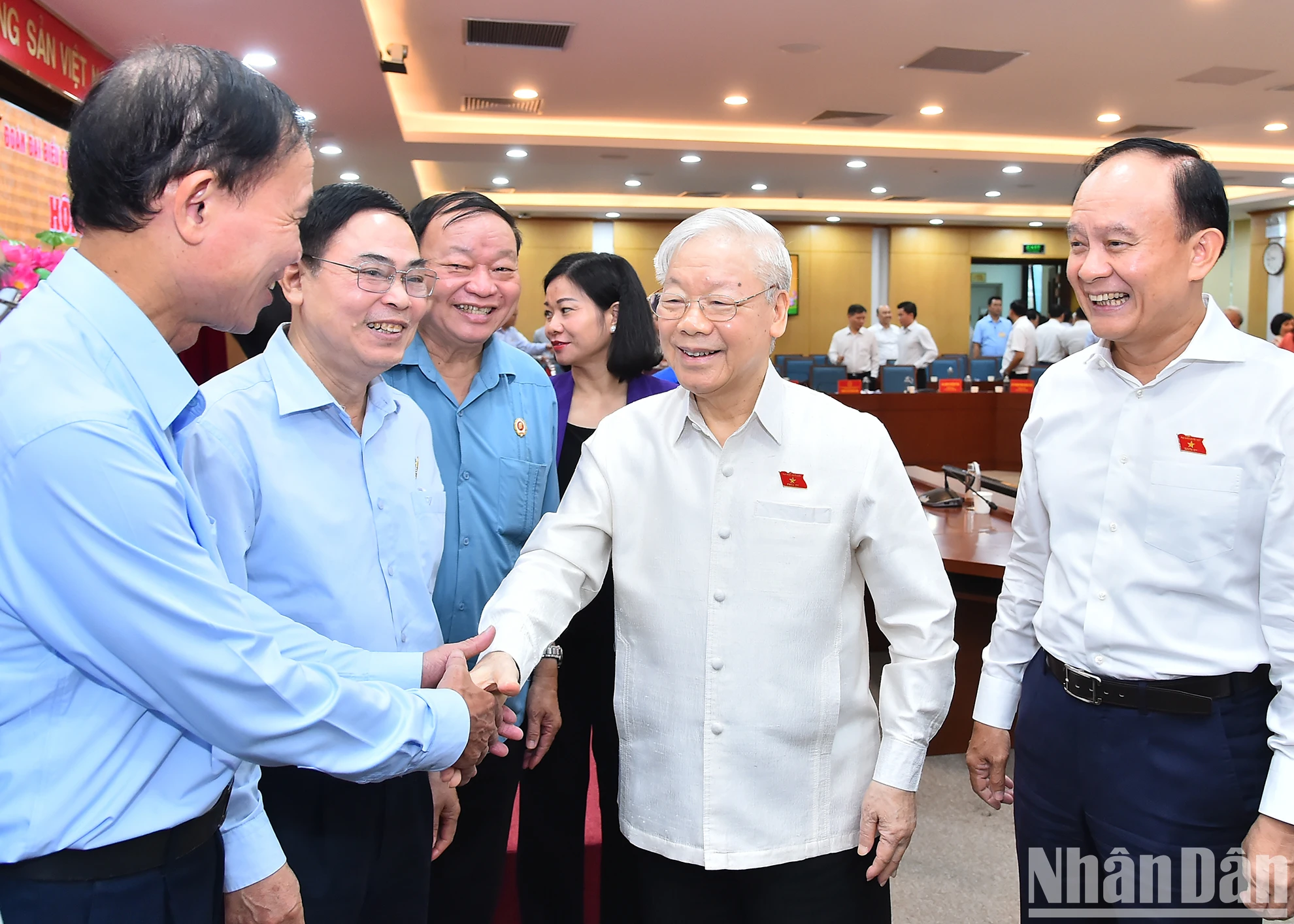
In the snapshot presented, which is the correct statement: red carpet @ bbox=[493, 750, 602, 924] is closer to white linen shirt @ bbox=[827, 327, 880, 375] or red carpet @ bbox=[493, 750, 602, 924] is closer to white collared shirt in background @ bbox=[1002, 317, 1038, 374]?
white linen shirt @ bbox=[827, 327, 880, 375]

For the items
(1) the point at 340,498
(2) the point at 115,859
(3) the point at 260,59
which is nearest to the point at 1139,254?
(1) the point at 340,498

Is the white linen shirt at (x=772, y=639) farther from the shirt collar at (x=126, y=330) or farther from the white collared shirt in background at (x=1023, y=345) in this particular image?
the white collared shirt in background at (x=1023, y=345)

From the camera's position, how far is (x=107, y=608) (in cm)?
93

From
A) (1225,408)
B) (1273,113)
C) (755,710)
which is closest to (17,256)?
(755,710)

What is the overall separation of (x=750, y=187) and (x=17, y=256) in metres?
11.8

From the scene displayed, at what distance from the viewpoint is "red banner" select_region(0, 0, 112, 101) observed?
4.50 metres

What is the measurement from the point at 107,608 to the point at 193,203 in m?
0.44

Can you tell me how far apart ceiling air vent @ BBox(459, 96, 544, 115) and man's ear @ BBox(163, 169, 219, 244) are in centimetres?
805

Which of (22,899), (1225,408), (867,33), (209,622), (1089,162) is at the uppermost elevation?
(867,33)

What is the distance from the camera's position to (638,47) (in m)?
6.96

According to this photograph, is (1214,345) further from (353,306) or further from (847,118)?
(847,118)

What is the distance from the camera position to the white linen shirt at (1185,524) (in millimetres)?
1482

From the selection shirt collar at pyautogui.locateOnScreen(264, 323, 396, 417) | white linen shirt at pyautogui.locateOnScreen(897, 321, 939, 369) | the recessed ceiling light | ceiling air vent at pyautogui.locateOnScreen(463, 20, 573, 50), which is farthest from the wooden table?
shirt collar at pyautogui.locateOnScreen(264, 323, 396, 417)

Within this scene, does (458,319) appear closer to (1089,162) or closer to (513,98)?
(1089,162)
